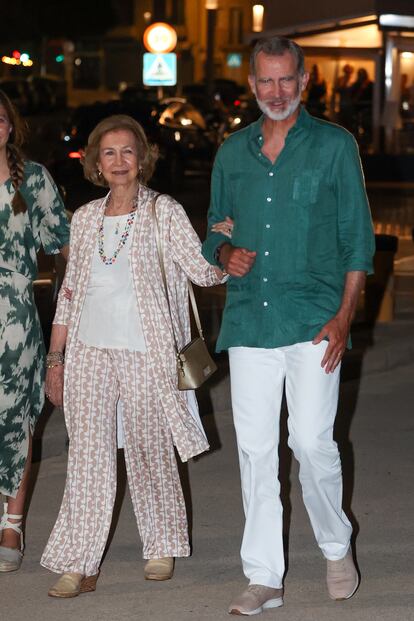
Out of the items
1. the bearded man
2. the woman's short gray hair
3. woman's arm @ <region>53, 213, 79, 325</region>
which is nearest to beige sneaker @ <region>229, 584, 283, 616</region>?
the bearded man

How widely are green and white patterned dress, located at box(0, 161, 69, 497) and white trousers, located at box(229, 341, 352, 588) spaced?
1100 millimetres

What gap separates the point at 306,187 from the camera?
5.08 m

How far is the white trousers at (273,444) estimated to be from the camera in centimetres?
516

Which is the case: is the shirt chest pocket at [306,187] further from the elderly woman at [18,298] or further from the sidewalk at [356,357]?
the sidewalk at [356,357]

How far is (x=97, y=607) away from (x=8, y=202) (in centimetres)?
174

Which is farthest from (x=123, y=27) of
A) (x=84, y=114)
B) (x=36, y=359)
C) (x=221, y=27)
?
(x=36, y=359)

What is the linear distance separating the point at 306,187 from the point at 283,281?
0.36 m

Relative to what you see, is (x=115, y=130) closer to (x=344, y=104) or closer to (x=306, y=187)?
(x=306, y=187)

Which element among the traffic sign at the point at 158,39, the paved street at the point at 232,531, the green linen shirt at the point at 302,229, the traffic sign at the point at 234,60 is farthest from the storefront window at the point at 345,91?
the traffic sign at the point at 234,60

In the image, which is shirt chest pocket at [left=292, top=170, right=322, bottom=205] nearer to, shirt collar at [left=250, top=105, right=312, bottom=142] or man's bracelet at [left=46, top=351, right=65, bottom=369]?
shirt collar at [left=250, top=105, right=312, bottom=142]

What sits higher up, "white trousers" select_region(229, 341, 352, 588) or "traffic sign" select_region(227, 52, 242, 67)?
"white trousers" select_region(229, 341, 352, 588)

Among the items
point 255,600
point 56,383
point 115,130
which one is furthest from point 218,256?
point 255,600

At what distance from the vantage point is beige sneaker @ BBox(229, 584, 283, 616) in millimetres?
5199

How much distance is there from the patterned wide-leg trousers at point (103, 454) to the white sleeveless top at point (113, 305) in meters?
0.05
